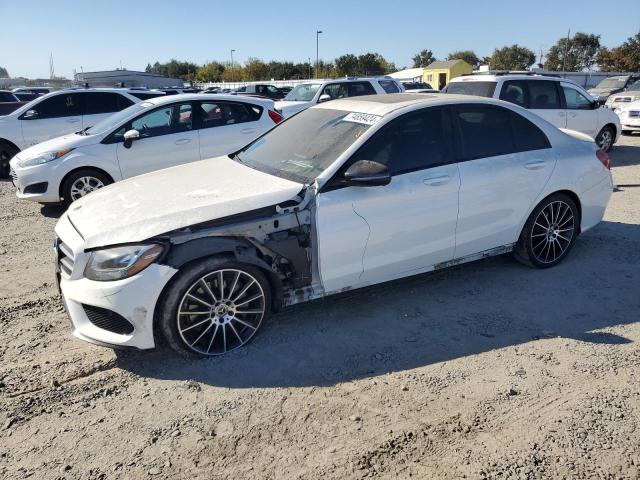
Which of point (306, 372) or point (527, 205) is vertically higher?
point (527, 205)

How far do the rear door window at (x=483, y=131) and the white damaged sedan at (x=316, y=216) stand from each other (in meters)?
0.01

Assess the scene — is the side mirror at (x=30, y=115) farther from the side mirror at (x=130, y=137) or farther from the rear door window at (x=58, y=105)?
the side mirror at (x=130, y=137)

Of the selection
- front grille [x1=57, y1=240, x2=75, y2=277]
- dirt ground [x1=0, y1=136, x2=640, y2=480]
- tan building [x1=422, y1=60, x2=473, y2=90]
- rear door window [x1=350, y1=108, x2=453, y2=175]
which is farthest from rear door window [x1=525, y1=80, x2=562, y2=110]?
tan building [x1=422, y1=60, x2=473, y2=90]

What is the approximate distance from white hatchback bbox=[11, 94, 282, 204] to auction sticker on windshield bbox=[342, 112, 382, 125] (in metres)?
4.20

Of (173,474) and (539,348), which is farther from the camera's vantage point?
(539,348)

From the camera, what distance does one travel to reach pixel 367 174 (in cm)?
380

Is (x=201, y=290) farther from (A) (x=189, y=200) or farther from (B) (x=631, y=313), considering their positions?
(B) (x=631, y=313)

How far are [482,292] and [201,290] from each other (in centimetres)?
257

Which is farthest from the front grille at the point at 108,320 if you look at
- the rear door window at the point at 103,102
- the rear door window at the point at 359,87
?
the rear door window at the point at 359,87

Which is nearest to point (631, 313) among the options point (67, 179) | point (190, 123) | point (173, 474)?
point (173, 474)

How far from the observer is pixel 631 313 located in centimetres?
432

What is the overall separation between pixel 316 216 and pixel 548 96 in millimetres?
8723

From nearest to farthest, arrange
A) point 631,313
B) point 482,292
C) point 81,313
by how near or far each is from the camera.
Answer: point 81,313 < point 631,313 < point 482,292

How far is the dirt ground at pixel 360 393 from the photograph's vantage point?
2.76 metres
